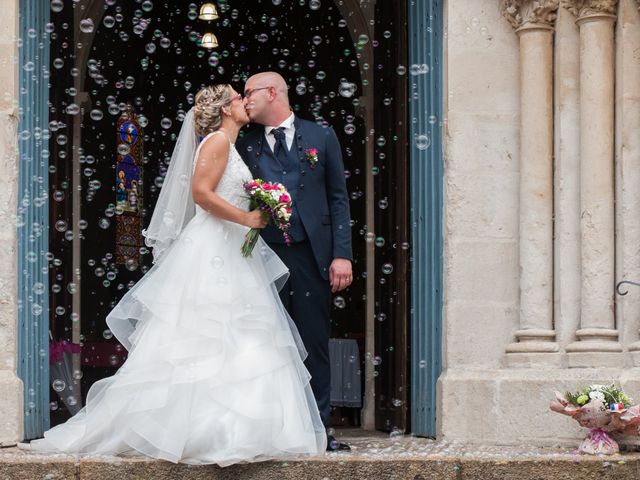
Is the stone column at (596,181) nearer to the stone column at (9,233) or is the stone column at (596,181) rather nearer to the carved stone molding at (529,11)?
the carved stone molding at (529,11)

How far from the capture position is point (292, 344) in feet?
20.8

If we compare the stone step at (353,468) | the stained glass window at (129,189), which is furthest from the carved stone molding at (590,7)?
the stained glass window at (129,189)

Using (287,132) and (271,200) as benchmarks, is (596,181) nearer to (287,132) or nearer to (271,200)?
(287,132)

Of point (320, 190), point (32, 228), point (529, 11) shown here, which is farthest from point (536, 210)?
point (32, 228)

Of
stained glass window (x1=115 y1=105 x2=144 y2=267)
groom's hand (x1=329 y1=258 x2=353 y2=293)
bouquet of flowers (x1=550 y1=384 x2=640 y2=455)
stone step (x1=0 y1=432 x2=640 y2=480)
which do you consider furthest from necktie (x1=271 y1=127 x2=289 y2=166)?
stained glass window (x1=115 y1=105 x2=144 y2=267)

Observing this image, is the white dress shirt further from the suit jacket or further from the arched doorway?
the arched doorway

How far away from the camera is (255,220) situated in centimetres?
640

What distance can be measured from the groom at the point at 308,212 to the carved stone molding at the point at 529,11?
4.66 ft

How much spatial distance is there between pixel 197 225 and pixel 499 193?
184 centimetres

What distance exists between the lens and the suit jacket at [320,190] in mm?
6672

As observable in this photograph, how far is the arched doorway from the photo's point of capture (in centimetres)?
897

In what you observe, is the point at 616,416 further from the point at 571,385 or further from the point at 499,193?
the point at 499,193

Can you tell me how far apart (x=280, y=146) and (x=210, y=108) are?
1.36 ft

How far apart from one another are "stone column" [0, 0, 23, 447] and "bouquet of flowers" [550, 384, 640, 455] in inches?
113
